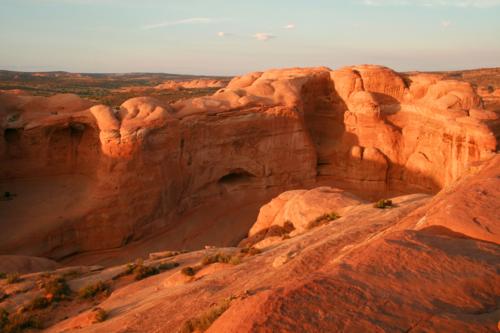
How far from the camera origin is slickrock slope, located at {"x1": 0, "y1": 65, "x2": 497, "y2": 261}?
16.9 metres

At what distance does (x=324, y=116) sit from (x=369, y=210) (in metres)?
10.9

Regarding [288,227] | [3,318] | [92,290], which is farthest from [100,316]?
[288,227]

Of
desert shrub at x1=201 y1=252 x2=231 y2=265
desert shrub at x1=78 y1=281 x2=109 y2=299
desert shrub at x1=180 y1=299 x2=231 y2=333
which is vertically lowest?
desert shrub at x1=78 y1=281 x2=109 y2=299

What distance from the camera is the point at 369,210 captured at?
1247 cm

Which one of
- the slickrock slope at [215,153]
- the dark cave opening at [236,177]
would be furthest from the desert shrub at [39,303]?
the dark cave opening at [236,177]

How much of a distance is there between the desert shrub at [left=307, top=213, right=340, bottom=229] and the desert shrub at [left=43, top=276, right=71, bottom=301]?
22.6 feet

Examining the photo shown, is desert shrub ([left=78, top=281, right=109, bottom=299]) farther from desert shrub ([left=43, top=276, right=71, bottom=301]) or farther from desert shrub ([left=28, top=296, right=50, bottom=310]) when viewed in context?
desert shrub ([left=28, top=296, right=50, bottom=310])

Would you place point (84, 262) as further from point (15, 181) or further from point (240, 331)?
point (240, 331)

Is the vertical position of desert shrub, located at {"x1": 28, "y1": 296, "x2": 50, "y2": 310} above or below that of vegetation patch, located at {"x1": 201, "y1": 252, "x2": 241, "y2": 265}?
below

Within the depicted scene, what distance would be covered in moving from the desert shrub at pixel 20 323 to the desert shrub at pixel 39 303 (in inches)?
19.1

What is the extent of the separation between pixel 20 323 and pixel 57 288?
4.93 ft

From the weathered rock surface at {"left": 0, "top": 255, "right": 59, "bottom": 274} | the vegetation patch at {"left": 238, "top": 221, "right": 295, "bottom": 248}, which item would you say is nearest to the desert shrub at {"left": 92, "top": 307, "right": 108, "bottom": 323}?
the weathered rock surface at {"left": 0, "top": 255, "right": 59, "bottom": 274}

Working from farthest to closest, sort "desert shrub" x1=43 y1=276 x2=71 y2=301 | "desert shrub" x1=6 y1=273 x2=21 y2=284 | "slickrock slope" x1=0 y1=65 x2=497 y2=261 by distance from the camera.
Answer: "slickrock slope" x1=0 y1=65 x2=497 y2=261
"desert shrub" x1=6 y1=273 x2=21 y2=284
"desert shrub" x1=43 y1=276 x2=71 y2=301

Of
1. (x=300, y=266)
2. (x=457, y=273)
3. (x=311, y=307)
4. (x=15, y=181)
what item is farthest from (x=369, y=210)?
(x=15, y=181)
